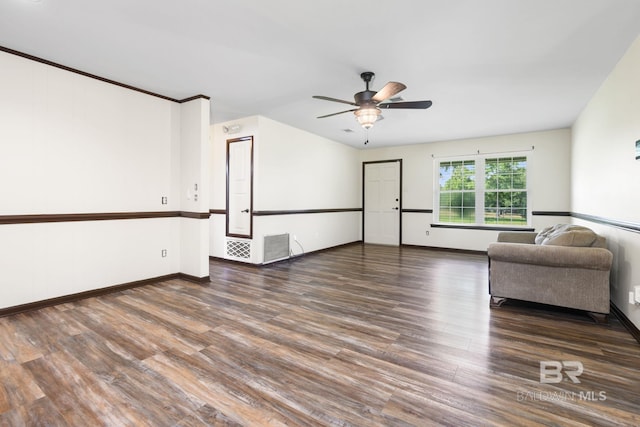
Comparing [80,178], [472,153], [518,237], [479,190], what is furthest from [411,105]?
[479,190]

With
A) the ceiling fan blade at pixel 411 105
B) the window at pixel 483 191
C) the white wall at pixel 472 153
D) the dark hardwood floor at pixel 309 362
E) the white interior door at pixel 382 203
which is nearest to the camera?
the dark hardwood floor at pixel 309 362

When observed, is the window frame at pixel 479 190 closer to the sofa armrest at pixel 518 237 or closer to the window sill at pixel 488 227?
the window sill at pixel 488 227

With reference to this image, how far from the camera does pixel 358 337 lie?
253 cm

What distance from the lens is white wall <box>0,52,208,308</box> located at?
2967 millimetres

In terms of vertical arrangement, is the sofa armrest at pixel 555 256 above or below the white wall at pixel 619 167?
below

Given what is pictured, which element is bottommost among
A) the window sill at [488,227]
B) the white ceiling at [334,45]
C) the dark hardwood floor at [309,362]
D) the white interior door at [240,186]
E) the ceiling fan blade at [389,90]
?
the dark hardwood floor at [309,362]

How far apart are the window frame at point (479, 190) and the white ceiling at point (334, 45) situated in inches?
81.5

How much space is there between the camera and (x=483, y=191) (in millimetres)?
6586

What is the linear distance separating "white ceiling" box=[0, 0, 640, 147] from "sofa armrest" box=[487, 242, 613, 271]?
188cm

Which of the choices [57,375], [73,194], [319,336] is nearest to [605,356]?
[319,336]

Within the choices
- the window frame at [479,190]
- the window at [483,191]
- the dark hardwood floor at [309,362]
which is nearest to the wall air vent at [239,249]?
the dark hardwood floor at [309,362]

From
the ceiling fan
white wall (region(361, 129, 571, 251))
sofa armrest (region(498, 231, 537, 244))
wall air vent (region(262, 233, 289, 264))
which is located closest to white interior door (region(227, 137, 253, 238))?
wall air vent (region(262, 233, 289, 264))

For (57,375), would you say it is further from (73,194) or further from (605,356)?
(605,356)

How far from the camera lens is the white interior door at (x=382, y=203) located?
7594 mm
